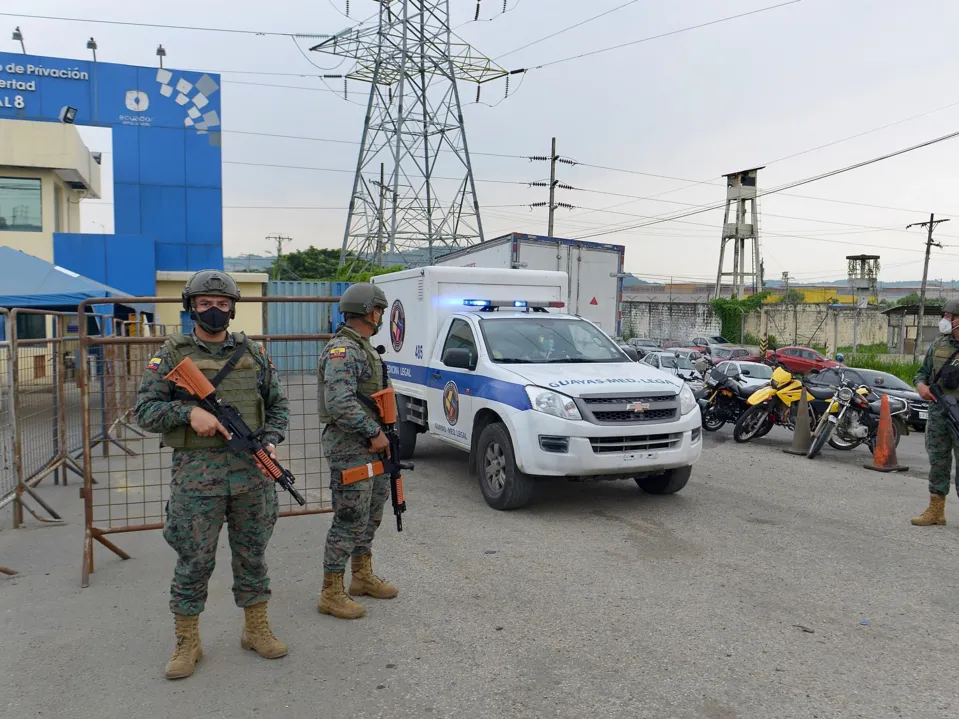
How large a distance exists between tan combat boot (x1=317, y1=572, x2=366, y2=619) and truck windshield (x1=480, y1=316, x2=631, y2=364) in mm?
3374

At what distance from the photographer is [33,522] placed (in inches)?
255

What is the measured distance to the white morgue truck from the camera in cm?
648

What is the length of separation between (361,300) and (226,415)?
3.69ft

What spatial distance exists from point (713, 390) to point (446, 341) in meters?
6.26

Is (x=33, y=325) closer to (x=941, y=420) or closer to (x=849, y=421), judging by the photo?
(x=941, y=420)

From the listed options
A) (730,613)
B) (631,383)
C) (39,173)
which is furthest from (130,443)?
(39,173)

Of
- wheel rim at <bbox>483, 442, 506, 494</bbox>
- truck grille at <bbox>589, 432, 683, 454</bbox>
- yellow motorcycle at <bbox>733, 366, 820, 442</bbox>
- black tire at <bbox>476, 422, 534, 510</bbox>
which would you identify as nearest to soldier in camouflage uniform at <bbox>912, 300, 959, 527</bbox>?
truck grille at <bbox>589, 432, 683, 454</bbox>

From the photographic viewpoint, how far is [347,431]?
4.29 meters

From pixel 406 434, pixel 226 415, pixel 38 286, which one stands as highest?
pixel 38 286

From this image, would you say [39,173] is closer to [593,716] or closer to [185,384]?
[185,384]

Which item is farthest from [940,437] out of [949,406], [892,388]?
[892,388]

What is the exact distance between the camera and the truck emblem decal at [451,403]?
7.81 metres

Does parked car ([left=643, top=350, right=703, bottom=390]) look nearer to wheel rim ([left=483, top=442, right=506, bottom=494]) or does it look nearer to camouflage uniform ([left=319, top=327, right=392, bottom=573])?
wheel rim ([left=483, top=442, right=506, bottom=494])

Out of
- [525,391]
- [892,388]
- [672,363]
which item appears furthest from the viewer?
[672,363]
